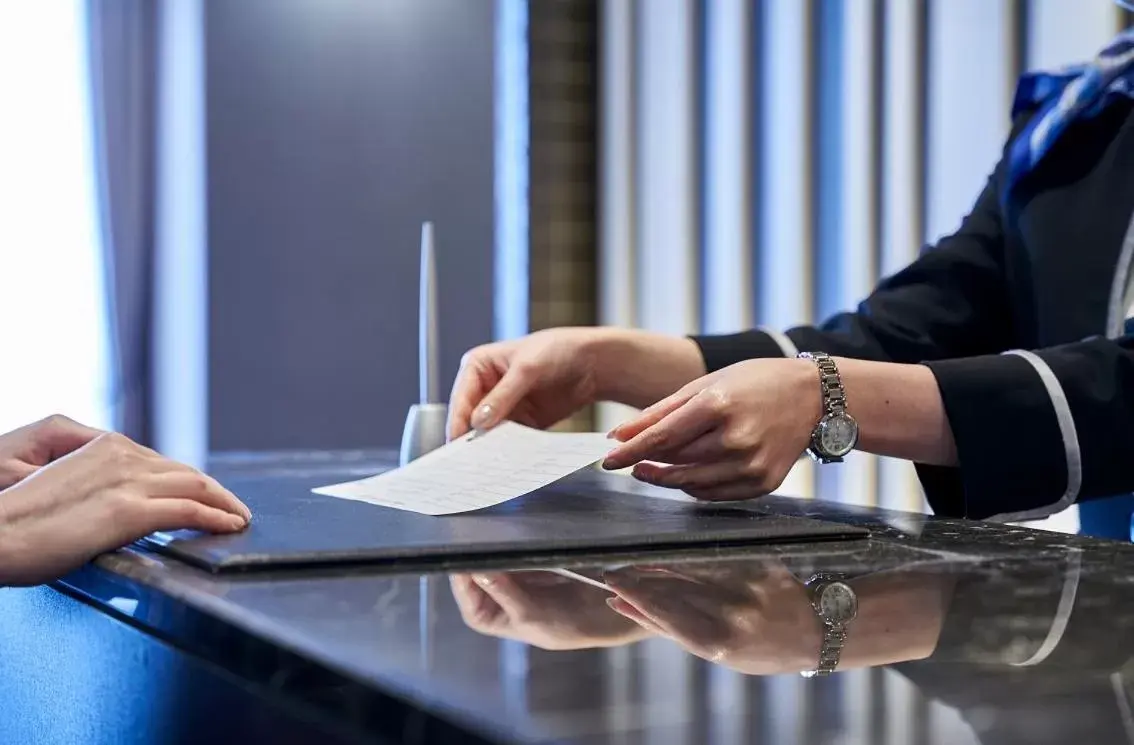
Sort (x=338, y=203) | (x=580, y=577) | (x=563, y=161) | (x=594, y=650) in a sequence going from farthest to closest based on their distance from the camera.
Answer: (x=563, y=161) < (x=338, y=203) < (x=580, y=577) < (x=594, y=650)

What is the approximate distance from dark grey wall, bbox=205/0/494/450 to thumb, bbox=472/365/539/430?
66.7 inches

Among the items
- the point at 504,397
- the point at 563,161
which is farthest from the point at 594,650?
the point at 563,161

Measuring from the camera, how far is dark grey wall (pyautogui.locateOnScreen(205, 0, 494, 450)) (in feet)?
9.25

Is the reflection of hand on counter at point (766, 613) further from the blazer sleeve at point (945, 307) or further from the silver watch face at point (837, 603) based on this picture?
the blazer sleeve at point (945, 307)

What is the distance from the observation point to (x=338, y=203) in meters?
2.90

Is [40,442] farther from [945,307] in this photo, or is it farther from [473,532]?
[945,307]

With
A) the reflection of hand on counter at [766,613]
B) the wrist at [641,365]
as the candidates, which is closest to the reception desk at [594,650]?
the reflection of hand on counter at [766,613]

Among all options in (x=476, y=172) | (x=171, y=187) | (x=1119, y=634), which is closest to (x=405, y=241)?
(x=476, y=172)

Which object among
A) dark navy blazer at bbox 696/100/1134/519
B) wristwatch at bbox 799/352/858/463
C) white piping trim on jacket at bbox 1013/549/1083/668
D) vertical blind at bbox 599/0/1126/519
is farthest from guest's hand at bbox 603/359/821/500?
vertical blind at bbox 599/0/1126/519

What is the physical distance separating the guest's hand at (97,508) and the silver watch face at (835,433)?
41cm

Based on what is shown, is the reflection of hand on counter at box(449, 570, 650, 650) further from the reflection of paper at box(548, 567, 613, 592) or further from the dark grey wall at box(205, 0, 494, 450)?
the dark grey wall at box(205, 0, 494, 450)

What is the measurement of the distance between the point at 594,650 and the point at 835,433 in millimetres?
526

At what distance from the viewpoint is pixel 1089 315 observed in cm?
128

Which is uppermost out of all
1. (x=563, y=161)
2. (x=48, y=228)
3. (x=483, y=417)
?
(x=563, y=161)
